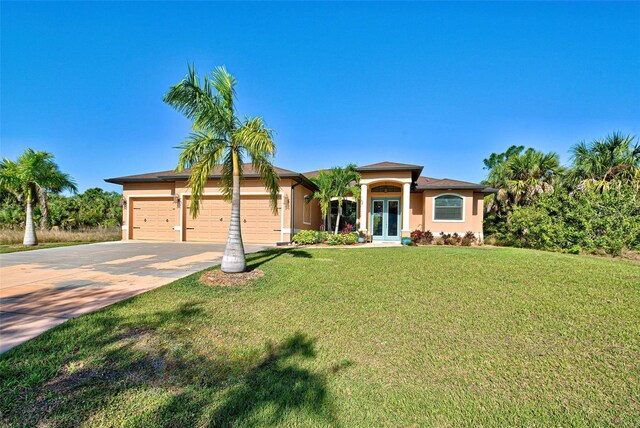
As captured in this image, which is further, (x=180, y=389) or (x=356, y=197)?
(x=356, y=197)

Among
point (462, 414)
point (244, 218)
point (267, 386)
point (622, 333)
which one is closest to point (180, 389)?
point (267, 386)

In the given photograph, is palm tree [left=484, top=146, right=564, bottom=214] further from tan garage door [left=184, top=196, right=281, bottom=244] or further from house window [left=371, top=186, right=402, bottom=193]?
tan garage door [left=184, top=196, right=281, bottom=244]

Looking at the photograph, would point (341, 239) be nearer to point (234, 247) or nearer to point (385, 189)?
point (385, 189)

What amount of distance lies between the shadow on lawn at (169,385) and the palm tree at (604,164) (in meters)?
15.2

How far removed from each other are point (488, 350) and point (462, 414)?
1272 mm

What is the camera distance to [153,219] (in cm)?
1592

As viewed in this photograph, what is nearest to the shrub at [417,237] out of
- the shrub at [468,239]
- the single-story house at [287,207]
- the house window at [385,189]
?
the single-story house at [287,207]

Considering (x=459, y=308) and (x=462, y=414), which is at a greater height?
(x=459, y=308)

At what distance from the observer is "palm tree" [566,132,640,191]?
1248 centimetres

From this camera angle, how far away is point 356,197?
47.2ft

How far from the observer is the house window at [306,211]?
53.5 feet

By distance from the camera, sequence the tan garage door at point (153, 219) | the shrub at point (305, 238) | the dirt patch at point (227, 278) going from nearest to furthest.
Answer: the dirt patch at point (227, 278) < the shrub at point (305, 238) < the tan garage door at point (153, 219)

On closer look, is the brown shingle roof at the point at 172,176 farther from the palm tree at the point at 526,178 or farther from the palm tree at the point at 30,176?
the palm tree at the point at 526,178

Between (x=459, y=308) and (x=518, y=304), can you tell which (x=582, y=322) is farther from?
(x=459, y=308)
